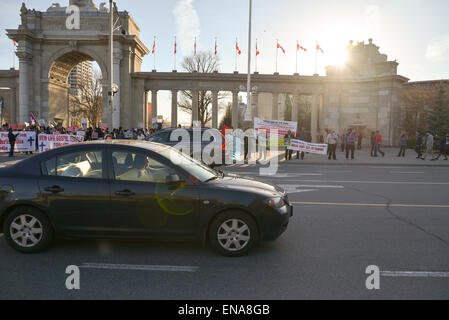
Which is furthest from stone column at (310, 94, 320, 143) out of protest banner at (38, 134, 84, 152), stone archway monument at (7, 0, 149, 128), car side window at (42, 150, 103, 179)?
car side window at (42, 150, 103, 179)

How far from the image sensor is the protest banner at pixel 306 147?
21.2 metres

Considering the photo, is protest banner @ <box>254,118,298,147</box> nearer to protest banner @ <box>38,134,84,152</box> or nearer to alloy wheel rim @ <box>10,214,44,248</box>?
protest banner @ <box>38,134,84,152</box>

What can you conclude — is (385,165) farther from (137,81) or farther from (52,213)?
(137,81)

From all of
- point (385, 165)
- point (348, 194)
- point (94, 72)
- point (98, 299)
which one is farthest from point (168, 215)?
point (94, 72)

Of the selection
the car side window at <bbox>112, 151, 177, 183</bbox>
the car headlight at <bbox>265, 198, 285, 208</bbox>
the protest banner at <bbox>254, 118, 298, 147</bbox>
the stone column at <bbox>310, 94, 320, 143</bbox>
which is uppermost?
the stone column at <bbox>310, 94, 320, 143</bbox>

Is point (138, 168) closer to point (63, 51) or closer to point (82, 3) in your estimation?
point (63, 51)

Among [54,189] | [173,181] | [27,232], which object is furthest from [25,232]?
[173,181]

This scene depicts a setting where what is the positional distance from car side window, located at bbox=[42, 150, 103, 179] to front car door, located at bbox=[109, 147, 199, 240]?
0.97ft

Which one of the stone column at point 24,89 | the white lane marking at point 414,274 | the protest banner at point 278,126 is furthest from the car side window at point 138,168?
the stone column at point 24,89

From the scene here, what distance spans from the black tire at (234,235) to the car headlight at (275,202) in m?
0.32

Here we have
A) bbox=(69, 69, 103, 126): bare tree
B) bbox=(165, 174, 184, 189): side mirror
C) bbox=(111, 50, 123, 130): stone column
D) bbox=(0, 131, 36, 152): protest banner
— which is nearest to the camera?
bbox=(165, 174, 184, 189): side mirror

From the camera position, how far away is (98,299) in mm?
3439

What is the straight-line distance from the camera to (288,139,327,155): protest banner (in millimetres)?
21250

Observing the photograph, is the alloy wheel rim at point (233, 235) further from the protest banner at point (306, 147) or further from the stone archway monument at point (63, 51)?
the stone archway monument at point (63, 51)
